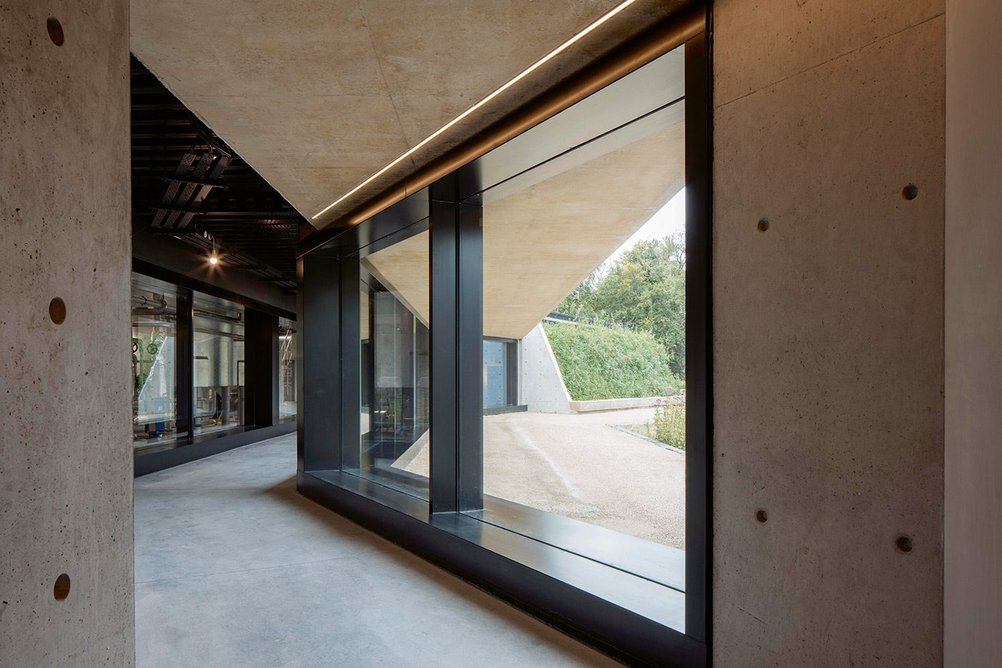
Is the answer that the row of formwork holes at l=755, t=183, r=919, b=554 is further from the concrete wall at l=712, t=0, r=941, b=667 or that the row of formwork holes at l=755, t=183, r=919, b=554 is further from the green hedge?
the green hedge

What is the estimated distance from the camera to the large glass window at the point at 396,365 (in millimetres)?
6449

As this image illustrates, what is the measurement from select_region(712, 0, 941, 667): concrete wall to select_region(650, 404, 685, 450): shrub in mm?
963

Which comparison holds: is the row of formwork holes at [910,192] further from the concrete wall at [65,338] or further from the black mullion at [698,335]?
the concrete wall at [65,338]

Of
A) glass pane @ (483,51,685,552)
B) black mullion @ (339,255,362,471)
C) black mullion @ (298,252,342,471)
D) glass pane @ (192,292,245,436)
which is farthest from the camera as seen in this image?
glass pane @ (192,292,245,436)

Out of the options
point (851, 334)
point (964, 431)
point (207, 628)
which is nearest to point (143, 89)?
point (207, 628)

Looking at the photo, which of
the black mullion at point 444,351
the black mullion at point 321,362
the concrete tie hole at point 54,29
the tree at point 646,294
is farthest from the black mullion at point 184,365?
the concrete tie hole at point 54,29

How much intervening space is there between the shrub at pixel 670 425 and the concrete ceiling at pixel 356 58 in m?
1.95

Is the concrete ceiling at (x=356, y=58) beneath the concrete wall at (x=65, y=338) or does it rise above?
above

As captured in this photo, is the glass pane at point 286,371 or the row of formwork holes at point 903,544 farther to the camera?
the glass pane at point 286,371

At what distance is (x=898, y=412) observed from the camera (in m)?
1.95

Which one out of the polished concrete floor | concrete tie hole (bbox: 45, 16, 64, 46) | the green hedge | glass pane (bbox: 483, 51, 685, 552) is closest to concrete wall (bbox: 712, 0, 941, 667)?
glass pane (bbox: 483, 51, 685, 552)

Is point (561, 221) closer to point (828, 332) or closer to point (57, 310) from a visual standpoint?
point (828, 332)

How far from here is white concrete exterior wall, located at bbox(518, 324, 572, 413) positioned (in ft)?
16.4

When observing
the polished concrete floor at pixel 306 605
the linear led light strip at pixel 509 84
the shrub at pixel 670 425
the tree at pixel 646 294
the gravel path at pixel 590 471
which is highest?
the linear led light strip at pixel 509 84
